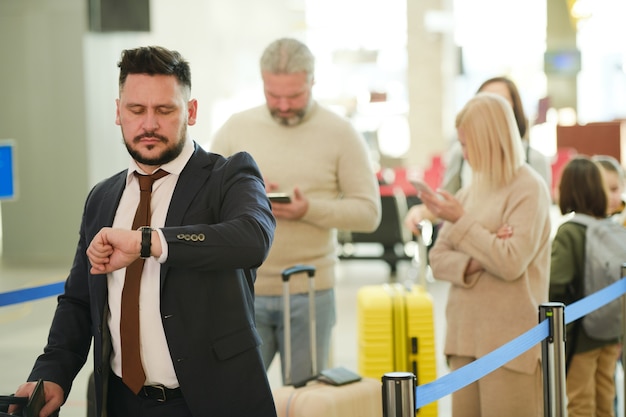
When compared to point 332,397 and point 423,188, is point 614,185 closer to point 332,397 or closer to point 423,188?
point 423,188

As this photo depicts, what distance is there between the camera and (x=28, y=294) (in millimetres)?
3895

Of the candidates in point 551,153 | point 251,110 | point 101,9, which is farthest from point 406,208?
point 551,153

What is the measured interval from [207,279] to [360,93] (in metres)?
28.8

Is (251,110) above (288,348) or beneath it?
above

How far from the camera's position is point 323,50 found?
27.2 m

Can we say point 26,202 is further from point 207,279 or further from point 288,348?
point 207,279

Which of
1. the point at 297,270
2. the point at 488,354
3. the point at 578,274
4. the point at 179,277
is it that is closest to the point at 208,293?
the point at 179,277

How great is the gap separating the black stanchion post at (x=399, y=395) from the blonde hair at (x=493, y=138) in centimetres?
148

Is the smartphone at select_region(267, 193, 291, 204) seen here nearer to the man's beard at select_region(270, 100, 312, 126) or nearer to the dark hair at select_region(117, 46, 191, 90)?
the man's beard at select_region(270, 100, 312, 126)

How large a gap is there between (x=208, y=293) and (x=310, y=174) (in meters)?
1.82

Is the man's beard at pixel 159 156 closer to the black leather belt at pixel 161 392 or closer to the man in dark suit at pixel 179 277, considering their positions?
the man in dark suit at pixel 179 277

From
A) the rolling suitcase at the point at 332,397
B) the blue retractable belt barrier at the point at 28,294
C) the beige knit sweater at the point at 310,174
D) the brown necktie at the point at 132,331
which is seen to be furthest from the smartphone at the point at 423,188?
the brown necktie at the point at 132,331

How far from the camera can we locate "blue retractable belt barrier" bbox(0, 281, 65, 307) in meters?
3.77

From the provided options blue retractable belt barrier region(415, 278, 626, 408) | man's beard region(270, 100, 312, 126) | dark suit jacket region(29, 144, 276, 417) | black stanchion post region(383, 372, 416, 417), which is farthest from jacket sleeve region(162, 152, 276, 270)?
man's beard region(270, 100, 312, 126)
